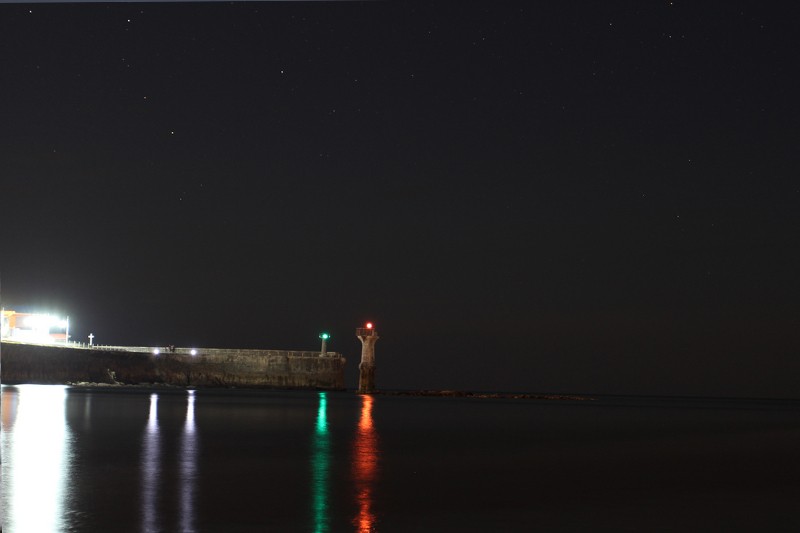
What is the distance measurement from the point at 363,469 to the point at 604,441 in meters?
18.7

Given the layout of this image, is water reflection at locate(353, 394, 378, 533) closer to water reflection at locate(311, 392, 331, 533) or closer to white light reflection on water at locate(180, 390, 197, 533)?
water reflection at locate(311, 392, 331, 533)

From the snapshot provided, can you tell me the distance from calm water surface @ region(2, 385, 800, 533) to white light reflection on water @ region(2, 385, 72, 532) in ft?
0.17

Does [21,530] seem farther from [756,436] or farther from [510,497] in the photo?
[756,436]

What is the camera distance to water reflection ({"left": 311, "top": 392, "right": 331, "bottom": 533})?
1667 centimetres

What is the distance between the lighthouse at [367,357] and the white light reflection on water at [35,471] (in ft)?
207

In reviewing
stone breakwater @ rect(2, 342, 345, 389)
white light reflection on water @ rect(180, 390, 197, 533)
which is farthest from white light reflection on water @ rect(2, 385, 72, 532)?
stone breakwater @ rect(2, 342, 345, 389)

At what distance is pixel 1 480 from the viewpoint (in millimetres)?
20094

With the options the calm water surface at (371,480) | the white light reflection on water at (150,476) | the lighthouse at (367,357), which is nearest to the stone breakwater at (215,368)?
the lighthouse at (367,357)

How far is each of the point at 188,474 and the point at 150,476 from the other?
99cm

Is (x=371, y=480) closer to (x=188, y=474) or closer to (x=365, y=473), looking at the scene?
(x=365, y=473)

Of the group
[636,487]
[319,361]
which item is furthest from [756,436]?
[319,361]

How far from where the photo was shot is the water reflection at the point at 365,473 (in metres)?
16.8

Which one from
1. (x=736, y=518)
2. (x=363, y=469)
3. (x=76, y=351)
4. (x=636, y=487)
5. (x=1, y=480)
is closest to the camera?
(x=736, y=518)

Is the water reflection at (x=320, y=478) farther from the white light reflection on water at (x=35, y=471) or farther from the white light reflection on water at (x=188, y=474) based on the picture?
the white light reflection on water at (x=35, y=471)
